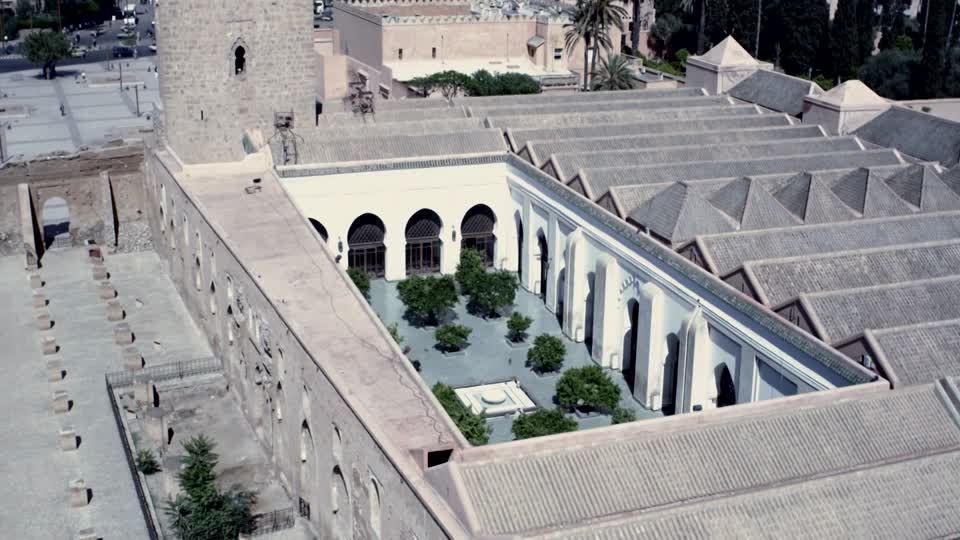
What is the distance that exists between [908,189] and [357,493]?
21.8 meters

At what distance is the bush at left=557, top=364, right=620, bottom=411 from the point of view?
101 feet

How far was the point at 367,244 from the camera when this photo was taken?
42094 millimetres

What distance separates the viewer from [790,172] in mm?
38156

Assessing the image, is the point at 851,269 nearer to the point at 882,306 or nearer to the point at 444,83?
the point at 882,306

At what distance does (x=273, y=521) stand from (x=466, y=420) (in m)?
5.17

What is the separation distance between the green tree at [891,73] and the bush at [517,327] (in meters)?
35.9

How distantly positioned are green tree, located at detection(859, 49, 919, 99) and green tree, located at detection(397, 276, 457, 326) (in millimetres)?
36813

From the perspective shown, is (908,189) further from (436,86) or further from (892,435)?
(436,86)

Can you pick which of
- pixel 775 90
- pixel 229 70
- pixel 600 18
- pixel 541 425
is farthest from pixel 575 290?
pixel 600 18

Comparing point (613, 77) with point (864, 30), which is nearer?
point (613, 77)

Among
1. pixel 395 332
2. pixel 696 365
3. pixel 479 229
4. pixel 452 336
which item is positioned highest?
pixel 479 229

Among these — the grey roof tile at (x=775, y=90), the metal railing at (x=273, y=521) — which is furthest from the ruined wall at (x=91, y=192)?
the grey roof tile at (x=775, y=90)

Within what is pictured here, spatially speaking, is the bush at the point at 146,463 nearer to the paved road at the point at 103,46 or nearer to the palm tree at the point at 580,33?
the palm tree at the point at 580,33

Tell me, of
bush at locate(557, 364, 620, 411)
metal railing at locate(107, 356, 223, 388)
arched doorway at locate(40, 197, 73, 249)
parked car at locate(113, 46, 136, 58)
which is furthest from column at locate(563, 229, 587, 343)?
parked car at locate(113, 46, 136, 58)
